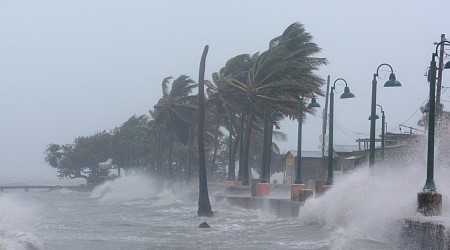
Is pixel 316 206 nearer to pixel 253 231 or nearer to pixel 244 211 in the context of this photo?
pixel 253 231

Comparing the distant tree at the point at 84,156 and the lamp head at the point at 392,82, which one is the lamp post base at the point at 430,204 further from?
the distant tree at the point at 84,156

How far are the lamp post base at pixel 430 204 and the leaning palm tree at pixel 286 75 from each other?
88.8 ft

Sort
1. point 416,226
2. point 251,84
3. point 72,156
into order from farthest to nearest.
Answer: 1. point 72,156
2. point 251,84
3. point 416,226

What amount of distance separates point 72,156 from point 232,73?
5113 centimetres

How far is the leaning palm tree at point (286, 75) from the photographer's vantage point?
44.0 meters

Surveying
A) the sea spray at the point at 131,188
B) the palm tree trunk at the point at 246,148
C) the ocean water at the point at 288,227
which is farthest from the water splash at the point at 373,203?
the sea spray at the point at 131,188

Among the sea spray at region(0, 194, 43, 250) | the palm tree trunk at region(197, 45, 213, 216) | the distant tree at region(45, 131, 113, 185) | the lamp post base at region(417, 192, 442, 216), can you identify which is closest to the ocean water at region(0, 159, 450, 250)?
the sea spray at region(0, 194, 43, 250)

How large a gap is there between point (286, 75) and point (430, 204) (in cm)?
2877

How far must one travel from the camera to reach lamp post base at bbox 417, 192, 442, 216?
15.8m

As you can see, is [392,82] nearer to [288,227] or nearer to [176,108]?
[288,227]

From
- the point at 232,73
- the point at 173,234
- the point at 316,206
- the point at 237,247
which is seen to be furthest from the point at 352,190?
the point at 232,73

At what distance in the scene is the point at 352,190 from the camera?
84.9ft

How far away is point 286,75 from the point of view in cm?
4434

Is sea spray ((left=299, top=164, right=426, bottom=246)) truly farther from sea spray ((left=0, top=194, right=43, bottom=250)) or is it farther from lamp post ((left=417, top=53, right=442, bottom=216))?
sea spray ((left=0, top=194, right=43, bottom=250))
